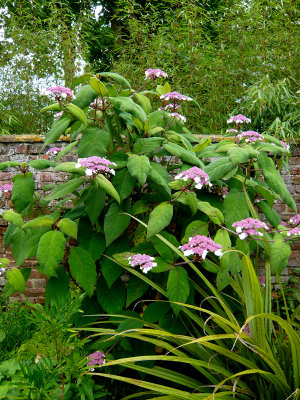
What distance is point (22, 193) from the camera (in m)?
1.87

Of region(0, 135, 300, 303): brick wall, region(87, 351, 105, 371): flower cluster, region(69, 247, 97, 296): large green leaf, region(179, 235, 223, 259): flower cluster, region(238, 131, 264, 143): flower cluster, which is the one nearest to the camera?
region(179, 235, 223, 259): flower cluster

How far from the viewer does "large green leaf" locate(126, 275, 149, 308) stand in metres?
1.69

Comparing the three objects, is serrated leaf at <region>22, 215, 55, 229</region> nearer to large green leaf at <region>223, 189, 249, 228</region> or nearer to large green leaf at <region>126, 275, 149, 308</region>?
large green leaf at <region>126, 275, 149, 308</region>

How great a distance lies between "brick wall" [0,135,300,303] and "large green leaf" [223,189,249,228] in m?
1.24

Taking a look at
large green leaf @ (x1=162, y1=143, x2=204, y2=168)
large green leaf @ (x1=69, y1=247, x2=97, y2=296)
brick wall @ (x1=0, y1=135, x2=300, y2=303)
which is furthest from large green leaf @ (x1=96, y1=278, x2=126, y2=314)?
brick wall @ (x1=0, y1=135, x2=300, y2=303)

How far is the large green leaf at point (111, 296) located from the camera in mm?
1714

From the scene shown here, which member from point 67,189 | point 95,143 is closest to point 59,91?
point 95,143

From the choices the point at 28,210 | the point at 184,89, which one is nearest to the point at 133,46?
the point at 184,89

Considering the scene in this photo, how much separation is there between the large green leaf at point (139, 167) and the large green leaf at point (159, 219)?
13cm

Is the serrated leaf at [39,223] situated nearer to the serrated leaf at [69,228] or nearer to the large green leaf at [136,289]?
the serrated leaf at [69,228]

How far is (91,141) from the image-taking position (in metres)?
1.67

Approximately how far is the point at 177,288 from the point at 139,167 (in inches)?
19.3

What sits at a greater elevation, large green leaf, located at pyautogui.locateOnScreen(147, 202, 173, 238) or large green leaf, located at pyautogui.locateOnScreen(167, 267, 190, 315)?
large green leaf, located at pyautogui.locateOnScreen(147, 202, 173, 238)

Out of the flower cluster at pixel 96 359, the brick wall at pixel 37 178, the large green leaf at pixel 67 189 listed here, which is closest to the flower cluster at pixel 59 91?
the large green leaf at pixel 67 189
